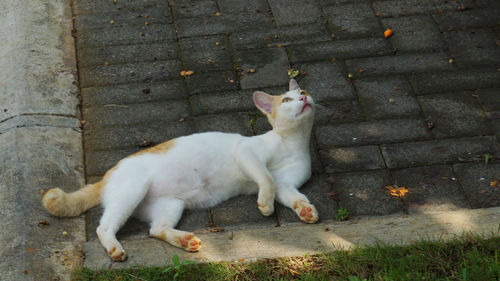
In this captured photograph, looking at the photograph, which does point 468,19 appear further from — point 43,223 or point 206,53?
point 43,223

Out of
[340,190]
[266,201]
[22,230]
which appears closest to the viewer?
[22,230]

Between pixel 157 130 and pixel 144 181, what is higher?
pixel 144 181

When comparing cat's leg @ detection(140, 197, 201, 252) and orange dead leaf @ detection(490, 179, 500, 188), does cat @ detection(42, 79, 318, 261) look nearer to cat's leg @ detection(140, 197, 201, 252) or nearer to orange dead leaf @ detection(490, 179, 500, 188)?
cat's leg @ detection(140, 197, 201, 252)

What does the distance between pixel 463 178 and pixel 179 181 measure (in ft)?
5.20

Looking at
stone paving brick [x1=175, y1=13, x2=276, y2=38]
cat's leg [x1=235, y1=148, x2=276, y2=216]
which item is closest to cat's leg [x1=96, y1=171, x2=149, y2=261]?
cat's leg [x1=235, y1=148, x2=276, y2=216]

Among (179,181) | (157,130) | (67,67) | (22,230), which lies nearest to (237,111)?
(157,130)

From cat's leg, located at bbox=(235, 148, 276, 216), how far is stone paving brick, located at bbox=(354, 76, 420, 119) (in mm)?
1080

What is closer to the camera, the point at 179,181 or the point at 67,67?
the point at 179,181

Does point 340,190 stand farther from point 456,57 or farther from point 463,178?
point 456,57

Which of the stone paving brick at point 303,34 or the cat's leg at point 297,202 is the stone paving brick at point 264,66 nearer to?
the stone paving brick at point 303,34

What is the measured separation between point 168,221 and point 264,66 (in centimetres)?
179

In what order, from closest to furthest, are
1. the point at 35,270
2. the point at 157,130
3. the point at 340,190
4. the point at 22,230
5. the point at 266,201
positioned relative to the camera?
the point at 35,270
the point at 22,230
the point at 266,201
the point at 340,190
the point at 157,130

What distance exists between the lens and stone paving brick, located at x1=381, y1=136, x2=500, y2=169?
3.86 meters

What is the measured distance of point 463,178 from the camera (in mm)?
3713
